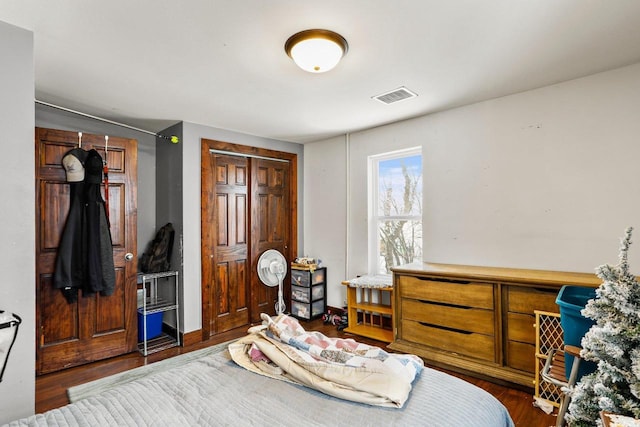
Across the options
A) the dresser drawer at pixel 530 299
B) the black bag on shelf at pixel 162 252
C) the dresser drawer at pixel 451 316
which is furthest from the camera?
the black bag on shelf at pixel 162 252

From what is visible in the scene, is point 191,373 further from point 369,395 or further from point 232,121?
point 232,121

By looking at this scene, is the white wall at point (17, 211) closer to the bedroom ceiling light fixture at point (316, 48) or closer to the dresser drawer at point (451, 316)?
the bedroom ceiling light fixture at point (316, 48)

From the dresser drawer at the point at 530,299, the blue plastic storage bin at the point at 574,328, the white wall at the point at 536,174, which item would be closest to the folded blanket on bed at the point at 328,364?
the blue plastic storage bin at the point at 574,328

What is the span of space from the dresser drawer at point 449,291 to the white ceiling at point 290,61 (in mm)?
1574

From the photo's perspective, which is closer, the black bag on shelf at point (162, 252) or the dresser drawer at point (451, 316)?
the dresser drawer at point (451, 316)

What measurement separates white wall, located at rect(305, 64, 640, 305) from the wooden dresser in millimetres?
223

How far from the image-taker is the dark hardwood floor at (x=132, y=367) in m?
2.03

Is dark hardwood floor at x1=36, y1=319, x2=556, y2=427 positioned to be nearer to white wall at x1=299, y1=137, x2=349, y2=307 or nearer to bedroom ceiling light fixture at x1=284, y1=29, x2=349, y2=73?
white wall at x1=299, y1=137, x2=349, y2=307

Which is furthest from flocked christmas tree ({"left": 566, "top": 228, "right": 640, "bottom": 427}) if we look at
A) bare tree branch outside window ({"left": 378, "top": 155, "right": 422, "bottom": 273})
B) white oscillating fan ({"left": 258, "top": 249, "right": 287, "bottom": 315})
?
white oscillating fan ({"left": 258, "top": 249, "right": 287, "bottom": 315})

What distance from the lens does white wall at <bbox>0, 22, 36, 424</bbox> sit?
1668mm

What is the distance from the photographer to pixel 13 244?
1692mm

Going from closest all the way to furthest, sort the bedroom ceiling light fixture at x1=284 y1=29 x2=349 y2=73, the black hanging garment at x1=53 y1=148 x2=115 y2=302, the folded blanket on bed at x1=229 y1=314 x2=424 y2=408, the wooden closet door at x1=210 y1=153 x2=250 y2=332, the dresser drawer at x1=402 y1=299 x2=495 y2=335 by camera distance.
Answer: the folded blanket on bed at x1=229 y1=314 x2=424 y2=408
the bedroom ceiling light fixture at x1=284 y1=29 x2=349 y2=73
the dresser drawer at x1=402 y1=299 x2=495 y2=335
the black hanging garment at x1=53 y1=148 x2=115 y2=302
the wooden closet door at x1=210 y1=153 x2=250 y2=332

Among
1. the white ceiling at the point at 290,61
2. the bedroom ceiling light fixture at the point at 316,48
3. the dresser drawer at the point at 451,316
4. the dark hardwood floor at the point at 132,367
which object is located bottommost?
the dark hardwood floor at the point at 132,367

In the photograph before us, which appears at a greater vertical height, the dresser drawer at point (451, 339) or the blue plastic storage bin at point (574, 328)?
the blue plastic storage bin at point (574, 328)
